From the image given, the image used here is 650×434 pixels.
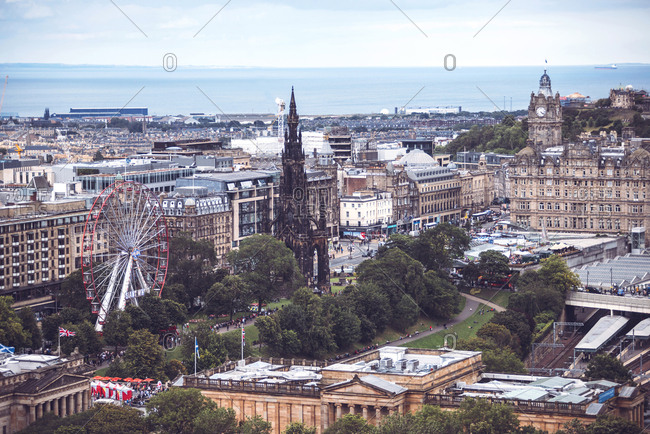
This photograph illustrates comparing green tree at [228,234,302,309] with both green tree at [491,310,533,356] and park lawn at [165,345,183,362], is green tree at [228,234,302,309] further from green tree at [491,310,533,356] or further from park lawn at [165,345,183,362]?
green tree at [491,310,533,356]

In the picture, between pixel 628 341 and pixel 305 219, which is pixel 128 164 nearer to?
pixel 305 219

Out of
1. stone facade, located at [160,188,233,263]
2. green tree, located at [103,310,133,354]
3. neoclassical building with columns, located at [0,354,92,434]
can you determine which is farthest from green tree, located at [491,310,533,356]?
neoclassical building with columns, located at [0,354,92,434]

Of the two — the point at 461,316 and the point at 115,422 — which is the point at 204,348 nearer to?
the point at 115,422

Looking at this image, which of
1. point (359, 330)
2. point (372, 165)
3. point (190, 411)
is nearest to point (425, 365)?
point (190, 411)

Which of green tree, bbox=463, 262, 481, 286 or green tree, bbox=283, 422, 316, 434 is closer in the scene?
green tree, bbox=283, 422, 316, 434

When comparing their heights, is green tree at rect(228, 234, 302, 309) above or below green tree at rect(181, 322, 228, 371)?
above

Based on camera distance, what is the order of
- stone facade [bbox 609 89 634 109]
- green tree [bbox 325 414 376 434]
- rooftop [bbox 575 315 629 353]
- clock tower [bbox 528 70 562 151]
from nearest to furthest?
1. green tree [bbox 325 414 376 434]
2. rooftop [bbox 575 315 629 353]
3. clock tower [bbox 528 70 562 151]
4. stone facade [bbox 609 89 634 109]
